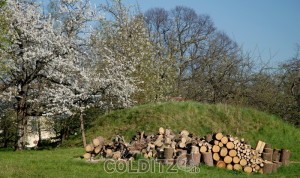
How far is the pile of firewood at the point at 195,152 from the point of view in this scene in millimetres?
12750

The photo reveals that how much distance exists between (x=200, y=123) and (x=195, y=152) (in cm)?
805

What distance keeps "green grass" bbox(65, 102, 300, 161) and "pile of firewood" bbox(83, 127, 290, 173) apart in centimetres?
607

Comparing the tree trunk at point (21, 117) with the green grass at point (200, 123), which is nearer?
the tree trunk at point (21, 117)

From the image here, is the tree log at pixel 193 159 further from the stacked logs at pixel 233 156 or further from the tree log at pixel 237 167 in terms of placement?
the tree log at pixel 237 167

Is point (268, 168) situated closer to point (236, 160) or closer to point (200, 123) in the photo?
point (236, 160)

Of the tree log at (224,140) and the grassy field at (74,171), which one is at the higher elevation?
the tree log at (224,140)

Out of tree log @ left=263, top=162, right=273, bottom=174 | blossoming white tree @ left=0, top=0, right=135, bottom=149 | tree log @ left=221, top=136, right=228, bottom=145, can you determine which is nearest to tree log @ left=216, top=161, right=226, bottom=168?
tree log @ left=221, top=136, right=228, bottom=145

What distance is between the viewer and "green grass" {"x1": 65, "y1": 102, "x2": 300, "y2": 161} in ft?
65.7

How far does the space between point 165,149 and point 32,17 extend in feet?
32.3

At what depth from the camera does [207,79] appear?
100.0 feet

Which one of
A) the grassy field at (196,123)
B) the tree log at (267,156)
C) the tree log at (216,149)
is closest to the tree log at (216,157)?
the tree log at (216,149)

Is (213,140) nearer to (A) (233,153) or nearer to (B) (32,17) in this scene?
(A) (233,153)

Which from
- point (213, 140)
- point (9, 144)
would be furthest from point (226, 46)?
point (213, 140)

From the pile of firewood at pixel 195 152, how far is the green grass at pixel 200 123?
6.07 metres
